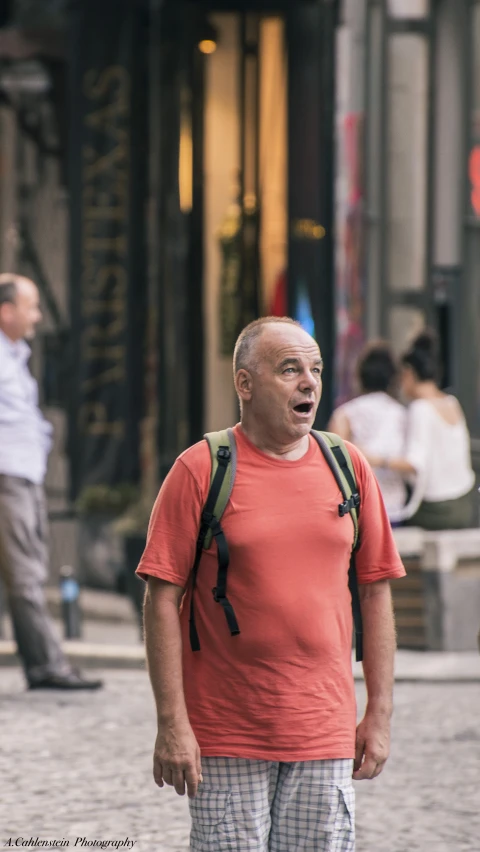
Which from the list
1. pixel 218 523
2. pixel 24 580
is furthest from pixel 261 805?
pixel 24 580

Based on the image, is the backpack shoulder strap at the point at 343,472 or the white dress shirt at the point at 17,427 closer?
the backpack shoulder strap at the point at 343,472

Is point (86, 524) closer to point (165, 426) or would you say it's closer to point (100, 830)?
point (165, 426)

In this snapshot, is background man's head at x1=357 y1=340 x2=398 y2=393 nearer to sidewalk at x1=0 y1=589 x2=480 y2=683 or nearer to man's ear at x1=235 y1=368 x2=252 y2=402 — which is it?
sidewalk at x1=0 y1=589 x2=480 y2=683

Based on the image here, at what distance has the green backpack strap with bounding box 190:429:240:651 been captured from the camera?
4.25 m

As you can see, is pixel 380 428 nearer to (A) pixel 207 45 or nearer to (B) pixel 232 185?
(B) pixel 232 185

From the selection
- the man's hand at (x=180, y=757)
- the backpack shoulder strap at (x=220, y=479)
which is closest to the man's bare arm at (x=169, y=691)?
the man's hand at (x=180, y=757)

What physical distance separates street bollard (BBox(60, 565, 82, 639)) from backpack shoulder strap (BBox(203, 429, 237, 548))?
7263 mm

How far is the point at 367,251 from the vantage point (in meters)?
16.2

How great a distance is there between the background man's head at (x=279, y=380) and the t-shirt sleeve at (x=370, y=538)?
0.67 feet

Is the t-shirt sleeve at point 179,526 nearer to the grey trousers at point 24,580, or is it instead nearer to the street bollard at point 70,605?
the grey trousers at point 24,580

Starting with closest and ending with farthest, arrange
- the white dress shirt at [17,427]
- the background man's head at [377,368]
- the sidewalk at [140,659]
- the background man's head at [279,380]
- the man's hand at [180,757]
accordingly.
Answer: the man's hand at [180,757] → the background man's head at [279,380] → the white dress shirt at [17,427] → the sidewalk at [140,659] → the background man's head at [377,368]

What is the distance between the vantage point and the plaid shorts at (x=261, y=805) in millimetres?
4227

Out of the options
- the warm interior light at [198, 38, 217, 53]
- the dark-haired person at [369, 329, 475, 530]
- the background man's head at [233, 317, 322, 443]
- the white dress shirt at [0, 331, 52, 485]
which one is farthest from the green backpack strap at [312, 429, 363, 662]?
the warm interior light at [198, 38, 217, 53]

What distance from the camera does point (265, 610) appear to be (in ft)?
14.0
